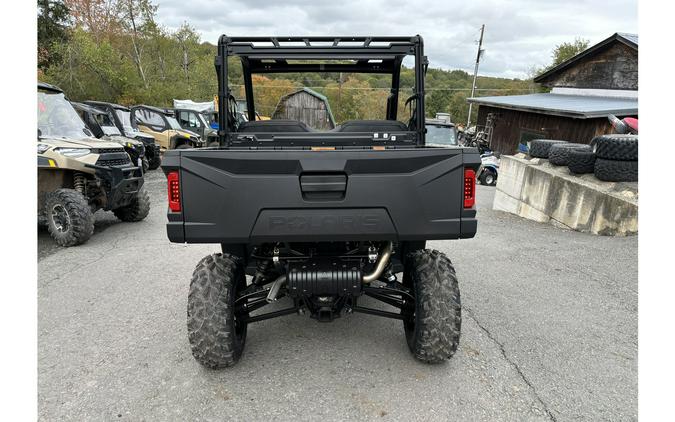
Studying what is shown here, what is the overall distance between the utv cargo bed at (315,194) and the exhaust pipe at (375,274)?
12.7 inches

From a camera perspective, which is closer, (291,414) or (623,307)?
(291,414)

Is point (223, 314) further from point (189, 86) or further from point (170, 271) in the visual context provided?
point (189, 86)

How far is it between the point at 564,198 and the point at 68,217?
7.65m

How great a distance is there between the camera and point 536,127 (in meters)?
20.0

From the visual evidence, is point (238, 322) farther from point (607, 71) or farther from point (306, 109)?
point (607, 71)

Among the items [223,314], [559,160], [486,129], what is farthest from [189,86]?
[223,314]

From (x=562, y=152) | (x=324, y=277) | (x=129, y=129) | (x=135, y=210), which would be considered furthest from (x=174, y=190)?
(x=129, y=129)

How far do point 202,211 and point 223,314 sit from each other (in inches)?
29.2

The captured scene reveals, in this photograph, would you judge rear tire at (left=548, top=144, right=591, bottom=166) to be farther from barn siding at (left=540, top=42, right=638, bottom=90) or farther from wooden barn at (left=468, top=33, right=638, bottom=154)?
barn siding at (left=540, top=42, right=638, bottom=90)

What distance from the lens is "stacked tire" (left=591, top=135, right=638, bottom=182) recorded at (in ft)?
20.6

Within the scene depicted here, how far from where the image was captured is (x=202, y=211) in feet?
7.95

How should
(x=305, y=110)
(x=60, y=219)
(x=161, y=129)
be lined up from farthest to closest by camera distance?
1. (x=161, y=129)
2. (x=60, y=219)
3. (x=305, y=110)

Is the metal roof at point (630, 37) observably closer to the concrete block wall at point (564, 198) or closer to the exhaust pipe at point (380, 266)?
the concrete block wall at point (564, 198)

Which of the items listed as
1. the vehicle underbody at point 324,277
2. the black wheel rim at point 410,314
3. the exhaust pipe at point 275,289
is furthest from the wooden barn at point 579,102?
the exhaust pipe at point 275,289
